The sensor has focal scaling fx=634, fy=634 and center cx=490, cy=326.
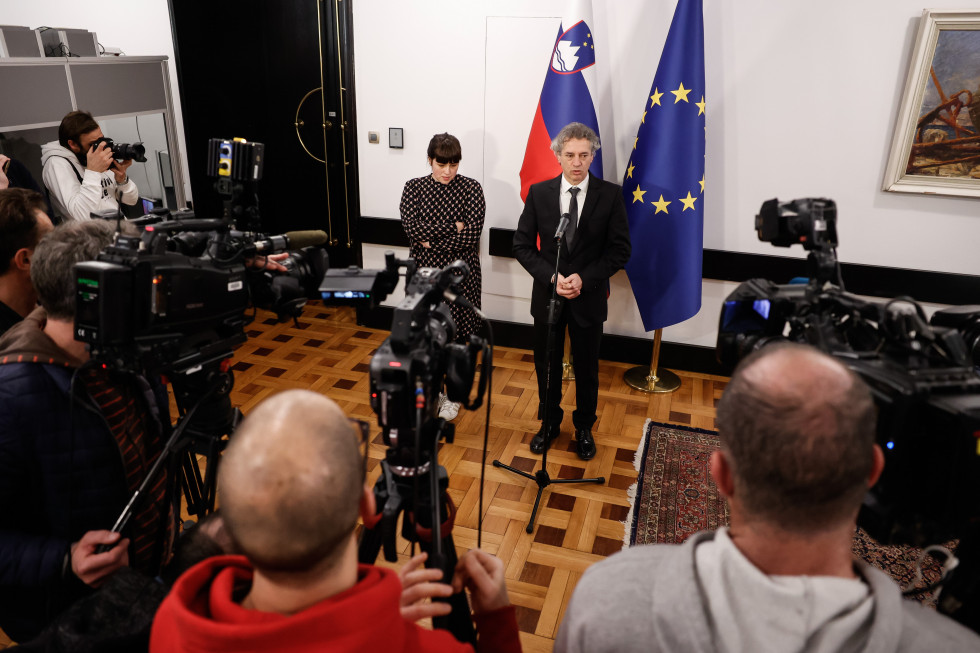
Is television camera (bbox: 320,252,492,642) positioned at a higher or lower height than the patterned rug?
higher

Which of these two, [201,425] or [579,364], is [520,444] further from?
[201,425]

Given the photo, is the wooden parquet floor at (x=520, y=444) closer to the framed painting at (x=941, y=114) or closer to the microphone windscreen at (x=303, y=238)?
the microphone windscreen at (x=303, y=238)

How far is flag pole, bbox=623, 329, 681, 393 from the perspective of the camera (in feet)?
12.3

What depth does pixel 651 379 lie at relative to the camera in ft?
12.5

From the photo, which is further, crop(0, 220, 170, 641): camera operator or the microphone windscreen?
the microphone windscreen

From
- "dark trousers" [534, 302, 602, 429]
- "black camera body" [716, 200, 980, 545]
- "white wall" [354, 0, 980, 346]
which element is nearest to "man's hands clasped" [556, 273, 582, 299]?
"dark trousers" [534, 302, 602, 429]

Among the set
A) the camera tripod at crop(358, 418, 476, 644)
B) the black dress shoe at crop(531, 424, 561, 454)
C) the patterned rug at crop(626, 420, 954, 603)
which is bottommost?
the patterned rug at crop(626, 420, 954, 603)

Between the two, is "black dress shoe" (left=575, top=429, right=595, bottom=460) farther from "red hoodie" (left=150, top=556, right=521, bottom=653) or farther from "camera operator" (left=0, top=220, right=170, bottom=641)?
"red hoodie" (left=150, top=556, right=521, bottom=653)

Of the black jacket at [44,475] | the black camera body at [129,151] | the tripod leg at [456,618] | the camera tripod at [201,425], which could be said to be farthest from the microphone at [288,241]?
the black camera body at [129,151]

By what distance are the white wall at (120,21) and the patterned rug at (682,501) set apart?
4.26 m

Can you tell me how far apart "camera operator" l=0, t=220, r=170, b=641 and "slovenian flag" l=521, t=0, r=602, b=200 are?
250 cm

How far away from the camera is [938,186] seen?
328cm

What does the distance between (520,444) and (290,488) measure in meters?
2.49

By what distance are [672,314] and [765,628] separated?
9.75 feet
